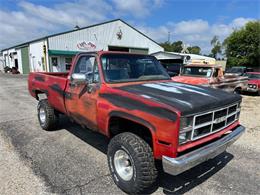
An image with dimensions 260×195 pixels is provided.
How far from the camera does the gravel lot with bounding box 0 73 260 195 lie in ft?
10.5

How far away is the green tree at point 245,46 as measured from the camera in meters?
30.0

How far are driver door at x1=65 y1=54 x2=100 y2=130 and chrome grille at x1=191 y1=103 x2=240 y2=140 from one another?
168 cm

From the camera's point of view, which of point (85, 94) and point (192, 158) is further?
point (85, 94)

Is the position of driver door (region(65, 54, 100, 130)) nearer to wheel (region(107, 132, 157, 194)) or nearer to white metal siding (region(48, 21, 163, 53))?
wheel (region(107, 132, 157, 194))

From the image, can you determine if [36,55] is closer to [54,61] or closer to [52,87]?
[54,61]

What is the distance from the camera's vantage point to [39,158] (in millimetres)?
4113

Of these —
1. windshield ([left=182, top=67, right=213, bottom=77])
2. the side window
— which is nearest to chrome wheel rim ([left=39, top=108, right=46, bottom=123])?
the side window

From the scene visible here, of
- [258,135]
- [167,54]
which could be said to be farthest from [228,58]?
[258,135]

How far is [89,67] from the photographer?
4.20m

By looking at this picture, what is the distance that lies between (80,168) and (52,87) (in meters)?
2.24

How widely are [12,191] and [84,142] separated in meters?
1.97

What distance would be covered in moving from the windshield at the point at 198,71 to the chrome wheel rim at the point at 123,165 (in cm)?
731

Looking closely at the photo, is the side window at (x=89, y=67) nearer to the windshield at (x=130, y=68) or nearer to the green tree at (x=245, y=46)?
the windshield at (x=130, y=68)

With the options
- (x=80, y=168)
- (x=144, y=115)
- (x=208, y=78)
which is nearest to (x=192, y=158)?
(x=144, y=115)
